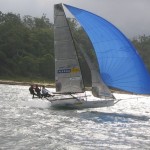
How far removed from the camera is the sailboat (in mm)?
28359

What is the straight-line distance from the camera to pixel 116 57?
28719mm

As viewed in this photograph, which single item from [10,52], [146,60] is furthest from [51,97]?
[146,60]

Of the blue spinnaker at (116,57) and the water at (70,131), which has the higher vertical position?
the blue spinnaker at (116,57)

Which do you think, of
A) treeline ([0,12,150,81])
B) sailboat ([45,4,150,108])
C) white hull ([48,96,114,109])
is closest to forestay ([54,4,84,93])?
sailboat ([45,4,150,108])

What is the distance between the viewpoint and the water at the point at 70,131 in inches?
711

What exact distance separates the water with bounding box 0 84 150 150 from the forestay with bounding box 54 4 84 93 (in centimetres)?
247

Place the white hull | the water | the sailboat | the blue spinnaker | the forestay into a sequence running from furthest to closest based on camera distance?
the forestay → the white hull → the sailboat → the blue spinnaker → the water

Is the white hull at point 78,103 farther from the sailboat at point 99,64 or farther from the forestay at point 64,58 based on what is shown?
the forestay at point 64,58

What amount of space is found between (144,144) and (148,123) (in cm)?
764

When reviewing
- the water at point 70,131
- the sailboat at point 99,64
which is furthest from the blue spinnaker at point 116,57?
the water at point 70,131

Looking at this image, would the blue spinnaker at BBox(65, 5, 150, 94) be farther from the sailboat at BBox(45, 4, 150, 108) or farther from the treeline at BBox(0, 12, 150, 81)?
the treeline at BBox(0, 12, 150, 81)

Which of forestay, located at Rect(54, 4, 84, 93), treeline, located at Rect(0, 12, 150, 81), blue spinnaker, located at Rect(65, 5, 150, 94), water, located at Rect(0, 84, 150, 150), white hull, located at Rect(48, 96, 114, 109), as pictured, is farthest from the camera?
treeline, located at Rect(0, 12, 150, 81)

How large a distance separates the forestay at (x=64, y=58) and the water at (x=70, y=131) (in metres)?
2.47

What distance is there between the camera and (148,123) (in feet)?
86.3
